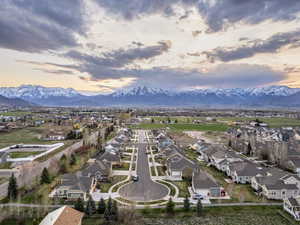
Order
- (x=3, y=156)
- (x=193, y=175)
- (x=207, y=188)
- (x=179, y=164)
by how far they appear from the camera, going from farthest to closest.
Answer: (x=3, y=156) < (x=179, y=164) < (x=193, y=175) < (x=207, y=188)

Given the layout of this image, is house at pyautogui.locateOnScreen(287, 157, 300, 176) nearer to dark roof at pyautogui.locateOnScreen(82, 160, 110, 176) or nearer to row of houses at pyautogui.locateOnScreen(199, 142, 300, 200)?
row of houses at pyautogui.locateOnScreen(199, 142, 300, 200)

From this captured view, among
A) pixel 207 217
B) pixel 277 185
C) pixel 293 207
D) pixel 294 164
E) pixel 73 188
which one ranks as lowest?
pixel 207 217

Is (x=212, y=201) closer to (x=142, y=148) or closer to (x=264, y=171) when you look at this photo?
(x=264, y=171)

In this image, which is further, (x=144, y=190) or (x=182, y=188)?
(x=182, y=188)

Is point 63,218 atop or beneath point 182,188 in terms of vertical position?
atop

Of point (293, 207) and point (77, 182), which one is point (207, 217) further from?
point (77, 182)

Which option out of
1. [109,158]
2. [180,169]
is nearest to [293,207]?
[180,169]

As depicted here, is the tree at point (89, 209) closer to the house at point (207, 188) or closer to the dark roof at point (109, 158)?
the house at point (207, 188)

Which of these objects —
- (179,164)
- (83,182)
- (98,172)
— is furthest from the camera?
(179,164)

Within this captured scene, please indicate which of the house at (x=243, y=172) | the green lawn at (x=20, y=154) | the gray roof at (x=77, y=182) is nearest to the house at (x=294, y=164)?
the house at (x=243, y=172)
